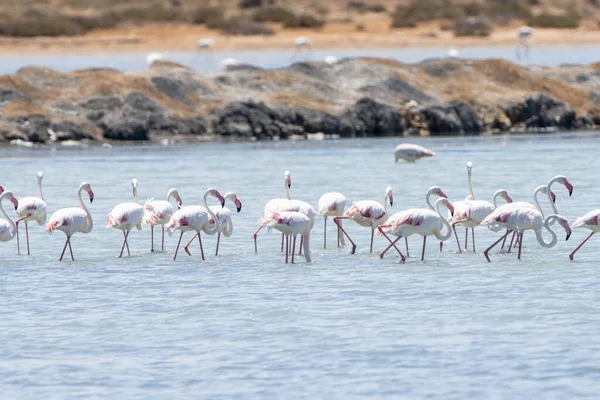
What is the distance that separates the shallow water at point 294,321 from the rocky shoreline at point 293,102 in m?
16.1

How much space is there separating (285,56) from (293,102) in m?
20.4

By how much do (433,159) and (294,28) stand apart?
38.5 meters

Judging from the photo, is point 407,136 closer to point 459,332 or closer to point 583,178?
point 583,178

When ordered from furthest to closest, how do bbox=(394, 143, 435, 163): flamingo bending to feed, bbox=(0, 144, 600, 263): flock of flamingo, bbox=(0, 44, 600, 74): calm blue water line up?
bbox=(0, 44, 600, 74): calm blue water → bbox=(394, 143, 435, 163): flamingo bending to feed → bbox=(0, 144, 600, 263): flock of flamingo

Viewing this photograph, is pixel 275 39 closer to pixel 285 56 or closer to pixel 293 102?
pixel 285 56

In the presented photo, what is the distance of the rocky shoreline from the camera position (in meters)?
33.6

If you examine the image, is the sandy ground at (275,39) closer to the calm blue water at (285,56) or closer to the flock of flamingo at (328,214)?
the calm blue water at (285,56)

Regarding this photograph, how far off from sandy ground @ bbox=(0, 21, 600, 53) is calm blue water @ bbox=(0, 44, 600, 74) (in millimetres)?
1016

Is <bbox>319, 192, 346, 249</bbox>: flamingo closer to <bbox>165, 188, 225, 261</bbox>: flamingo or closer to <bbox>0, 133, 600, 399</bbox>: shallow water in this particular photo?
<bbox>0, 133, 600, 399</bbox>: shallow water

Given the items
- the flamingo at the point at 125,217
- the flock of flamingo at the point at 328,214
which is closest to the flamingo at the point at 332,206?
the flock of flamingo at the point at 328,214

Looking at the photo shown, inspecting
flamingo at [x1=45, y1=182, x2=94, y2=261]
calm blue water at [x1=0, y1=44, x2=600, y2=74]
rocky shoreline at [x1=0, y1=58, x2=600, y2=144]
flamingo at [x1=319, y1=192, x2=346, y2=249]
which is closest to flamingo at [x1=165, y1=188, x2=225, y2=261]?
flamingo at [x1=45, y1=182, x2=94, y2=261]

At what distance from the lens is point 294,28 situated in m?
64.2

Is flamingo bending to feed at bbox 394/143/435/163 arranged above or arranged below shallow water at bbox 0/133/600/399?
above

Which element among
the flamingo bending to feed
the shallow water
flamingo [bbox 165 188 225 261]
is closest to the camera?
the shallow water
